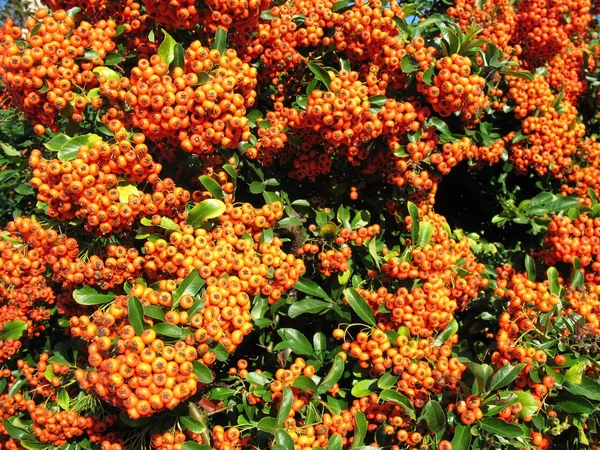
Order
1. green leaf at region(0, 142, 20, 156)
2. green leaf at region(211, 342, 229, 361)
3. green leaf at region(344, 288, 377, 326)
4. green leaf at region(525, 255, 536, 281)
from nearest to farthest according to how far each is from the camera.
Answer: green leaf at region(211, 342, 229, 361), green leaf at region(344, 288, 377, 326), green leaf at region(525, 255, 536, 281), green leaf at region(0, 142, 20, 156)

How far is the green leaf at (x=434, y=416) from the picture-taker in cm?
266

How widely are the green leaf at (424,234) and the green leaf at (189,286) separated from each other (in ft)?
5.23

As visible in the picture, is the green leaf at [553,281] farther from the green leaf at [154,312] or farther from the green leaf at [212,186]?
the green leaf at [154,312]

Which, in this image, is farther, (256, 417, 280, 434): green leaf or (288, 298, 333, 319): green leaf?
(288, 298, 333, 319): green leaf

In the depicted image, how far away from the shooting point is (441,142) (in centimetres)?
349

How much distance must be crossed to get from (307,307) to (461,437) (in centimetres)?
129

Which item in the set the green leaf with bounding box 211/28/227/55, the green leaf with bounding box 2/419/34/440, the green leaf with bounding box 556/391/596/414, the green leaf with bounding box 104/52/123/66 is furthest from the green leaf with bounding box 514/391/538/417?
the green leaf with bounding box 2/419/34/440

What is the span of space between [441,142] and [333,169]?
95 centimetres

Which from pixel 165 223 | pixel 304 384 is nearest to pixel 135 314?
pixel 165 223

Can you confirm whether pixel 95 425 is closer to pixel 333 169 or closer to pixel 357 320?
pixel 357 320

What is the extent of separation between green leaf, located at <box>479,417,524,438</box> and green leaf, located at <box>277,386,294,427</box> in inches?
43.2

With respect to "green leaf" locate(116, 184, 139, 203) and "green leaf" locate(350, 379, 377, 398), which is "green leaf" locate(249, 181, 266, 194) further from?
"green leaf" locate(350, 379, 377, 398)

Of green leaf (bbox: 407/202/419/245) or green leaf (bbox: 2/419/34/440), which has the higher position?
green leaf (bbox: 407/202/419/245)

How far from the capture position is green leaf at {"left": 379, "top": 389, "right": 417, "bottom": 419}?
8.96 feet
